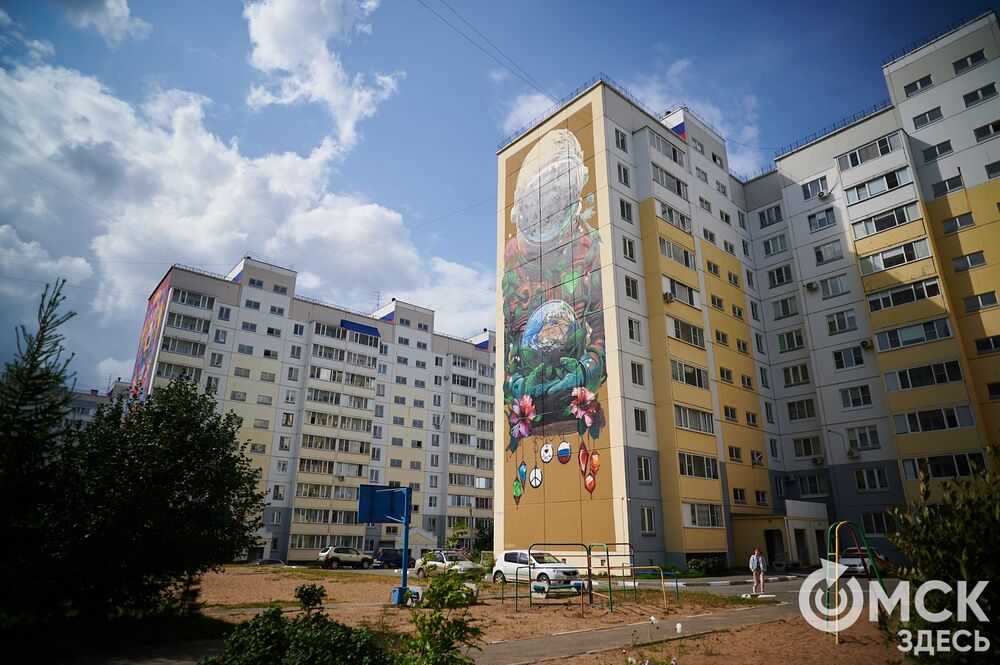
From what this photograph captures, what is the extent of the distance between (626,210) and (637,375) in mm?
12982

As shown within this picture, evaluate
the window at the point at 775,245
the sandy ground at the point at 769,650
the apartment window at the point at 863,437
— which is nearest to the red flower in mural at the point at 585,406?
the apartment window at the point at 863,437

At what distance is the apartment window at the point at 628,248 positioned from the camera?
42.0 metres

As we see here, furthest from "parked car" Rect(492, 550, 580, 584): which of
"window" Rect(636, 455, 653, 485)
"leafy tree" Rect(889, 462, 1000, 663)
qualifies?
"leafy tree" Rect(889, 462, 1000, 663)

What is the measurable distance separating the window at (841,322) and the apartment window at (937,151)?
12.9 metres

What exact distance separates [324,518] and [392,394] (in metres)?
21.1

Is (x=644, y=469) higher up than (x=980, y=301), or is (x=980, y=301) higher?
(x=980, y=301)

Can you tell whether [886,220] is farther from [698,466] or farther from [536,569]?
[536,569]

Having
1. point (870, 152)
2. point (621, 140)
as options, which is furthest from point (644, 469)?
point (870, 152)

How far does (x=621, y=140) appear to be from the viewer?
4503 cm

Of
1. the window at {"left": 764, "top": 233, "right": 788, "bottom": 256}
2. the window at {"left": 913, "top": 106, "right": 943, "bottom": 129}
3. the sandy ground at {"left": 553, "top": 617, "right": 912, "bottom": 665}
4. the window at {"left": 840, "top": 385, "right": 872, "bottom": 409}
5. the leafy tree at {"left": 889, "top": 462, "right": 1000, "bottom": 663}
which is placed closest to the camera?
the leafy tree at {"left": 889, "top": 462, "right": 1000, "bottom": 663}

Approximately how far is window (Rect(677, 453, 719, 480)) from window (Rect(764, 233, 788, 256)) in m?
22.4

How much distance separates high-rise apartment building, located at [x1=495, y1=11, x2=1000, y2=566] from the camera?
38250mm

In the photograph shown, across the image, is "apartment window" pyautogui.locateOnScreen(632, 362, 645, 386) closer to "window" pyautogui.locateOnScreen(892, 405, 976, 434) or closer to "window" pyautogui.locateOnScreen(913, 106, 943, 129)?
"window" pyautogui.locateOnScreen(892, 405, 976, 434)

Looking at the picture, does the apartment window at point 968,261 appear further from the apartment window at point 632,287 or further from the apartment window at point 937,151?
the apartment window at point 632,287
